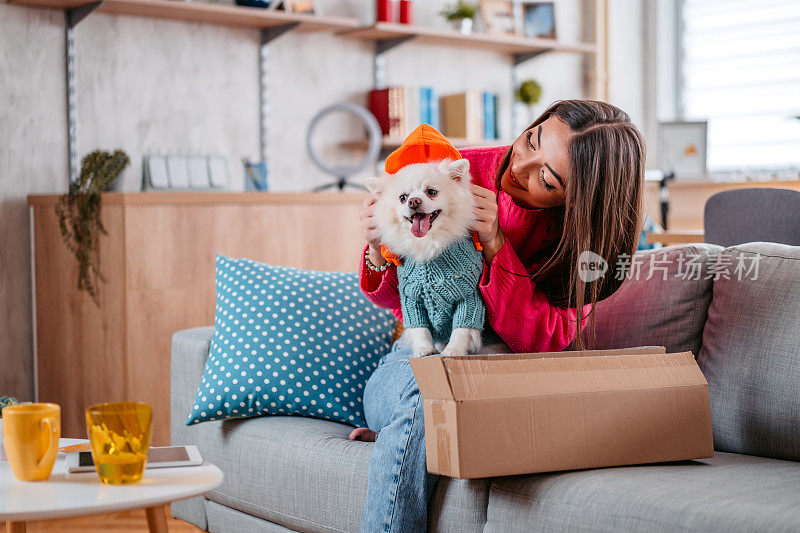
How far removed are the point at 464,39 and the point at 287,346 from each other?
250cm

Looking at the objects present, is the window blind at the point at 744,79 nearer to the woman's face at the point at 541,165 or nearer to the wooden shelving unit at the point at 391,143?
the wooden shelving unit at the point at 391,143

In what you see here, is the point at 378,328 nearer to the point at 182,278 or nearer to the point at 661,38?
the point at 182,278

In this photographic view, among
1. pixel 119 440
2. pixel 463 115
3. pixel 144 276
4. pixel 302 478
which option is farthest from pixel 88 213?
pixel 463 115

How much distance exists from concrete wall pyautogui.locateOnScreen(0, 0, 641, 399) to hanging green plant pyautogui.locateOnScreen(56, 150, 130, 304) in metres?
0.34

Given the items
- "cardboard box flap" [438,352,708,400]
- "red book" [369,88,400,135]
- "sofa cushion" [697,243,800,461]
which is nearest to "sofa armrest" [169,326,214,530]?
"cardboard box flap" [438,352,708,400]

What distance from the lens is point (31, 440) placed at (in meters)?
1.19

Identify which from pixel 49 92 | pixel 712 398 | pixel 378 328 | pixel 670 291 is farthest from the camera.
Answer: pixel 49 92

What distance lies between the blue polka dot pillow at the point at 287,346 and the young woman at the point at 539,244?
0.27 meters

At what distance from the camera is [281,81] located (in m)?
3.78

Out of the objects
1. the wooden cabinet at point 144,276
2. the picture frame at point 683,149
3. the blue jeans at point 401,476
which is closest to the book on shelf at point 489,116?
the picture frame at point 683,149

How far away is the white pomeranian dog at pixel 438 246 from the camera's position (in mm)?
1562

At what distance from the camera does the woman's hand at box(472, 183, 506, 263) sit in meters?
1.57

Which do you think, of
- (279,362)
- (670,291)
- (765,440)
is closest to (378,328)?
(279,362)

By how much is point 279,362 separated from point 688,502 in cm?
99
